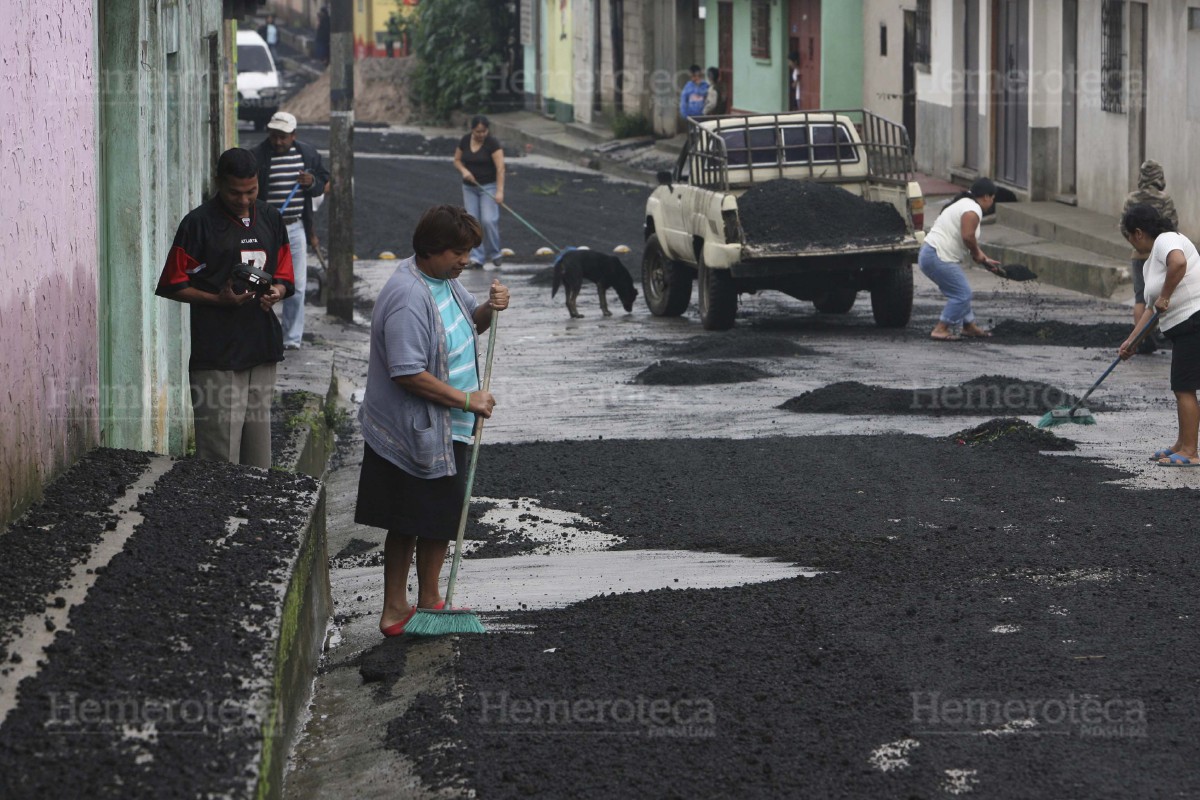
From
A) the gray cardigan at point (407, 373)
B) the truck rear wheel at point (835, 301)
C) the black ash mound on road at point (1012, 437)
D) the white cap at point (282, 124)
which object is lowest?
the black ash mound on road at point (1012, 437)

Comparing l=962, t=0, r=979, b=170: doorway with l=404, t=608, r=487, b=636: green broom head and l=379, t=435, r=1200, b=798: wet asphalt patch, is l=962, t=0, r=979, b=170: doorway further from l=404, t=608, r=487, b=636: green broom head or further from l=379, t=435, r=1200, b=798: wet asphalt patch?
l=404, t=608, r=487, b=636: green broom head

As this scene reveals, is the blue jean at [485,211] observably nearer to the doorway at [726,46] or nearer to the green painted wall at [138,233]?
the green painted wall at [138,233]

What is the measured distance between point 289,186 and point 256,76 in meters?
29.9

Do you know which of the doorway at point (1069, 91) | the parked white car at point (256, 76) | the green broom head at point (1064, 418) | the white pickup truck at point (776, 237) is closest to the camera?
the green broom head at point (1064, 418)

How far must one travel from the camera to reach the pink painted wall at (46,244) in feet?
20.2

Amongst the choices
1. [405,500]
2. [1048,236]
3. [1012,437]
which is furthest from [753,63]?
[405,500]

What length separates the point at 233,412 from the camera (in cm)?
785

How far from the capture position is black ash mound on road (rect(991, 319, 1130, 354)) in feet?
48.3

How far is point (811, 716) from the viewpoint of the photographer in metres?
5.37

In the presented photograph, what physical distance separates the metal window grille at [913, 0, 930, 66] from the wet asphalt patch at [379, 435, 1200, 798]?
20.9m

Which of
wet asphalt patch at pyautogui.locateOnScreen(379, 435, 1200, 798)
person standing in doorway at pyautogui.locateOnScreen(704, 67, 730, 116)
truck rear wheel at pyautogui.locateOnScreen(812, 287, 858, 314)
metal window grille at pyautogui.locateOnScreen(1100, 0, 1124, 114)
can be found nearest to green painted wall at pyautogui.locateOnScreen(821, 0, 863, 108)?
person standing in doorway at pyautogui.locateOnScreen(704, 67, 730, 116)

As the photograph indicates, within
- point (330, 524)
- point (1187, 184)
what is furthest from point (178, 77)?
point (1187, 184)

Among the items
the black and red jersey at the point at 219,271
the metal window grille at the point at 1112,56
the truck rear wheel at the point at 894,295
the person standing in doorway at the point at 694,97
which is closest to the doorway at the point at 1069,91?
the metal window grille at the point at 1112,56

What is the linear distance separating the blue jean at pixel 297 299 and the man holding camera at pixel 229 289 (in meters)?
6.08
